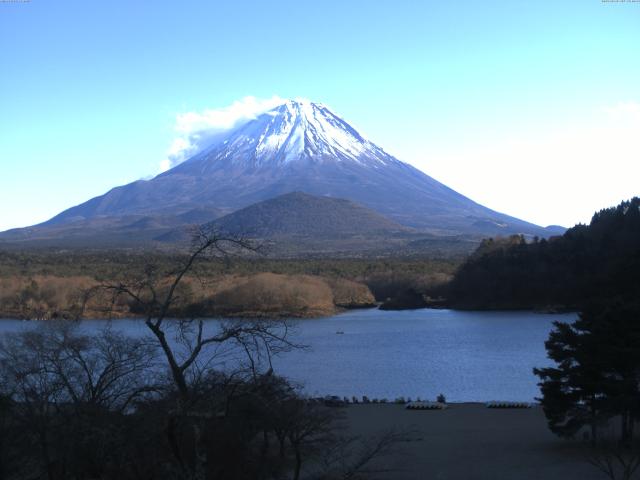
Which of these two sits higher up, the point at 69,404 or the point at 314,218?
the point at 314,218

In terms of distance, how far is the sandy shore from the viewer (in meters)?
13.1

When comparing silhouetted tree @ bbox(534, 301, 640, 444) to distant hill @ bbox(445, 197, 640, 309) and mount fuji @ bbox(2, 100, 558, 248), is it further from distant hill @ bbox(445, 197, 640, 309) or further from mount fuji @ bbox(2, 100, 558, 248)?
mount fuji @ bbox(2, 100, 558, 248)

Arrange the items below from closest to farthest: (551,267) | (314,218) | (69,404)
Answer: (69,404) → (551,267) → (314,218)

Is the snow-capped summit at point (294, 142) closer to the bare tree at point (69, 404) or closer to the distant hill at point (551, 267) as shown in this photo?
the distant hill at point (551, 267)

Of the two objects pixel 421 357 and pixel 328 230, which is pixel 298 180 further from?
pixel 421 357

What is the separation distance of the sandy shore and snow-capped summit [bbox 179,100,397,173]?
438 ft

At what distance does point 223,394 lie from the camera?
7531 millimetres

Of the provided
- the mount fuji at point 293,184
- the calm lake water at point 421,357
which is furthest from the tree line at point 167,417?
the mount fuji at point 293,184

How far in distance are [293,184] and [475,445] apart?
12650 centimetres

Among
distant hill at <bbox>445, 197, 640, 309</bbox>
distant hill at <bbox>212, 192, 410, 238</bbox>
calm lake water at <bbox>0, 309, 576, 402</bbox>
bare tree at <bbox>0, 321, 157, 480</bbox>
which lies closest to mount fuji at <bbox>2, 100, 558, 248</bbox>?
distant hill at <bbox>212, 192, 410, 238</bbox>

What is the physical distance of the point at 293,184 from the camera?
141125mm

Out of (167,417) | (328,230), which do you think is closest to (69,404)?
(167,417)

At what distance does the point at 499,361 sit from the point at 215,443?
2134 centimetres

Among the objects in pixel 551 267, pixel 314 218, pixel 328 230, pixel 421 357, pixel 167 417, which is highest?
pixel 314 218
